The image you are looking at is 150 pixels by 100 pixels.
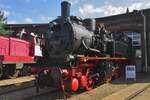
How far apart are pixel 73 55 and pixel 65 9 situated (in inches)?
110

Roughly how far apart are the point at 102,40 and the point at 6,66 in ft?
28.2

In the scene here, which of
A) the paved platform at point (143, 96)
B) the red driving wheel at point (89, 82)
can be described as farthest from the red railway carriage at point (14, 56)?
the paved platform at point (143, 96)

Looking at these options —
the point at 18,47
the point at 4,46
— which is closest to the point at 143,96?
the point at 4,46

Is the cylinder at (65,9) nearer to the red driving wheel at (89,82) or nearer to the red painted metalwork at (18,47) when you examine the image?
the red driving wheel at (89,82)

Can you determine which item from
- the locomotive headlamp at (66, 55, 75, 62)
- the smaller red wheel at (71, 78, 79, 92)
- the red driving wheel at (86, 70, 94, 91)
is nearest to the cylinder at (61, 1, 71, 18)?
the locomotive headlamp at (66, 55, 75, 62)

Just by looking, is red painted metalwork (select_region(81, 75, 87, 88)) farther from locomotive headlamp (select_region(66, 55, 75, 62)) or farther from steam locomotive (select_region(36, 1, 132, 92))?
locomotive headlamp (select_region(66, 55, 75, 62))

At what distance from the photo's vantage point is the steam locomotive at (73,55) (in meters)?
13.5

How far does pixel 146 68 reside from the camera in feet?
91.8

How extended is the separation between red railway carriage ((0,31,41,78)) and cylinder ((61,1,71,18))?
625cm

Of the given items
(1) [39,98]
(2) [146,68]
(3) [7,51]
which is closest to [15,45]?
(3) [7,51]

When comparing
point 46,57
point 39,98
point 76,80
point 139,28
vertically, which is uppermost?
point 139,28

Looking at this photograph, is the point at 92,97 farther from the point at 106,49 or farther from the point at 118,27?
the point at 118,27

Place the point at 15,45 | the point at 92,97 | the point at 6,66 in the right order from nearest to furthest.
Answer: the point at 92,97
the point at 6,66
the point at 15,45

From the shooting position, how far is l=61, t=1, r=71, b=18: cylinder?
50.2 feet
